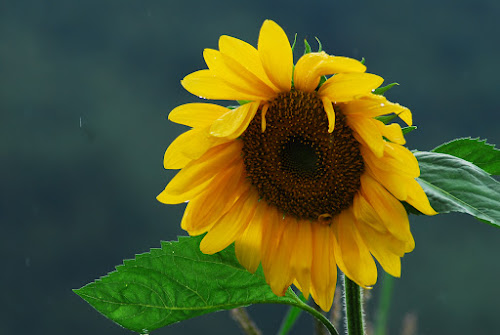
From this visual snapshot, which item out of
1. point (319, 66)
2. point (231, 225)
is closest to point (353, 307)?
point (231, 225)

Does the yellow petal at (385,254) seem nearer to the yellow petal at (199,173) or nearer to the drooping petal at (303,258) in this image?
the drooping petal at (303,258)

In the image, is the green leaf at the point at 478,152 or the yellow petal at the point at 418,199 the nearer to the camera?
the yellow petal at the point at 418,199

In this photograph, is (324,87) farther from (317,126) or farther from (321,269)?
(321,269)

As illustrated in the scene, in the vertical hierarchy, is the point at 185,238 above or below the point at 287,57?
below

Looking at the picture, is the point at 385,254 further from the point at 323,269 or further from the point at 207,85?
the point at 207,85

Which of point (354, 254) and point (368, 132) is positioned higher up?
point (368, 132)

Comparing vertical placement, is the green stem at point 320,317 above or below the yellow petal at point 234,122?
below

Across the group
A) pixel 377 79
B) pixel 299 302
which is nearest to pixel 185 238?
pixel 299 302

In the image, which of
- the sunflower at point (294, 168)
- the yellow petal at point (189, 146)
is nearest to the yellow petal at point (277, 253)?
the sunflower at point (294, 168)
